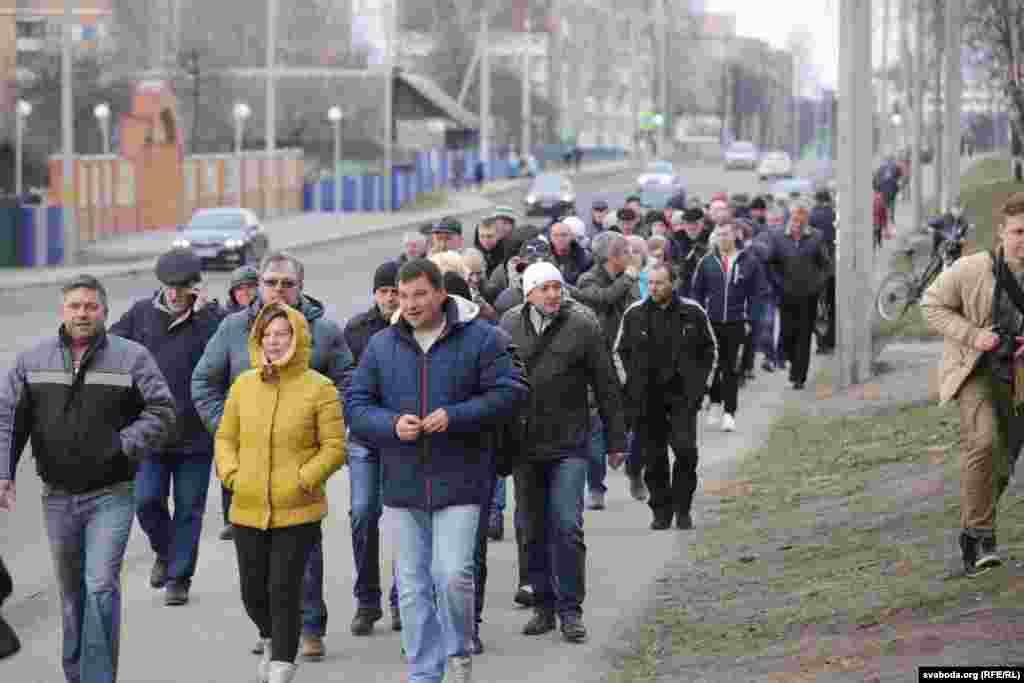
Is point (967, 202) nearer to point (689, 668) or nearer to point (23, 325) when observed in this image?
point (23, 325)

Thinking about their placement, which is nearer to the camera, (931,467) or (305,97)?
(931,467)

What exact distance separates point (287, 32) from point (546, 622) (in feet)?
364

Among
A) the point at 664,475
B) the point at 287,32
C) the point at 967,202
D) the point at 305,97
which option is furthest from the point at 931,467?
the point at 287,32

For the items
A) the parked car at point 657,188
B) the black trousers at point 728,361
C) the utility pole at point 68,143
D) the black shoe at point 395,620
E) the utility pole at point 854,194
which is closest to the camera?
the black shoe at point 395,620

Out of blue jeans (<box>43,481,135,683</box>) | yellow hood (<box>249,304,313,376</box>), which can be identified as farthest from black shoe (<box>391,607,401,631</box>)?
yellow hood (<box>249,304,313,376</box>)

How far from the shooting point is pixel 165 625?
10883 mm

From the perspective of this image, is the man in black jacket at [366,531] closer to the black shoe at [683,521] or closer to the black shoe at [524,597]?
the black shoe at [524,597]

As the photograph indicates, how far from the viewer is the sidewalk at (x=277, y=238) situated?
46031mm

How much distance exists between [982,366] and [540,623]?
96.7 inches

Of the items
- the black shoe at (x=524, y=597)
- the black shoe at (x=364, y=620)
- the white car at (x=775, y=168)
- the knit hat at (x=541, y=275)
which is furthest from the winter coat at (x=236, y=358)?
the white car at (x=775, y=168)

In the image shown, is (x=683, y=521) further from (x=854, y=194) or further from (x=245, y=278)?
(x=854, y=194)

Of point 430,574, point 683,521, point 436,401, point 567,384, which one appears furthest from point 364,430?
point 683,521

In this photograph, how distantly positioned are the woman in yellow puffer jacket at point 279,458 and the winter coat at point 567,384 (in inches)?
61.6

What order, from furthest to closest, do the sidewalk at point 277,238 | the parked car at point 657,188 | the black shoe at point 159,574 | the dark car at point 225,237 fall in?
the parked car at point 657,188 → the sidewalk at point 277,238 → the dark car at point 225,237 → the black shoe at point 159,574
